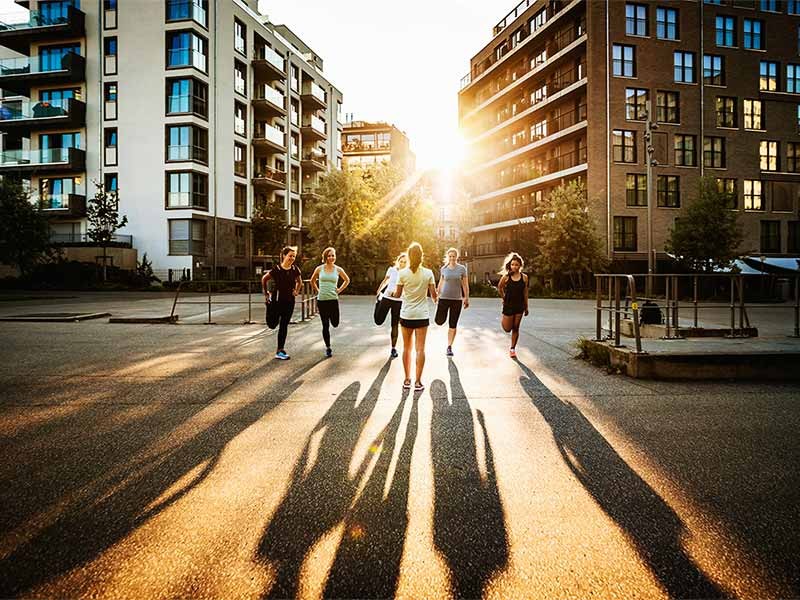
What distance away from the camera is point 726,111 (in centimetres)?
3694

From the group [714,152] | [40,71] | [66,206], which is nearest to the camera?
[714,152]

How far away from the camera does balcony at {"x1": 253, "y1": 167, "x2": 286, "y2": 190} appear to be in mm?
42031

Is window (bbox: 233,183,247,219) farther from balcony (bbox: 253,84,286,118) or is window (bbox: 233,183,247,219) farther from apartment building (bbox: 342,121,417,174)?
apartment building (bbox: 342,121,417,174)

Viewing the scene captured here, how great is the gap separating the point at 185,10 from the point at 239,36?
523 cm

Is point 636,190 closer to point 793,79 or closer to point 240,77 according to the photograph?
point 793,79

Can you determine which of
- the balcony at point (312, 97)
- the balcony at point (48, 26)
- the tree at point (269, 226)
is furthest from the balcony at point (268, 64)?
the balcony at point (48, 26)

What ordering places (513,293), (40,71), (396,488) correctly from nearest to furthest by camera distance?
(396,488)
(513,293)
(40,71)

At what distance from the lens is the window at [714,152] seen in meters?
36.5

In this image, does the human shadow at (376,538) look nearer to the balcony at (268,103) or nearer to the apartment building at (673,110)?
the apartment building at (673,110)

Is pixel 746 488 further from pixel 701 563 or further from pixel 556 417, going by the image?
pixel 556 417

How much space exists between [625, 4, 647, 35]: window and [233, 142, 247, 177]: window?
29656 millimetres

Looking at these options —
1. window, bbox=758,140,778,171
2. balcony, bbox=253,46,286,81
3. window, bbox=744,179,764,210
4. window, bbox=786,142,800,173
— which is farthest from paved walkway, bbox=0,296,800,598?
window, bbox=786,142,800,173

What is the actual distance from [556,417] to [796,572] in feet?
9.08

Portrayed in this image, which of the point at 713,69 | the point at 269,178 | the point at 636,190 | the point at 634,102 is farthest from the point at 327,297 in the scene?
the point at 713,69
